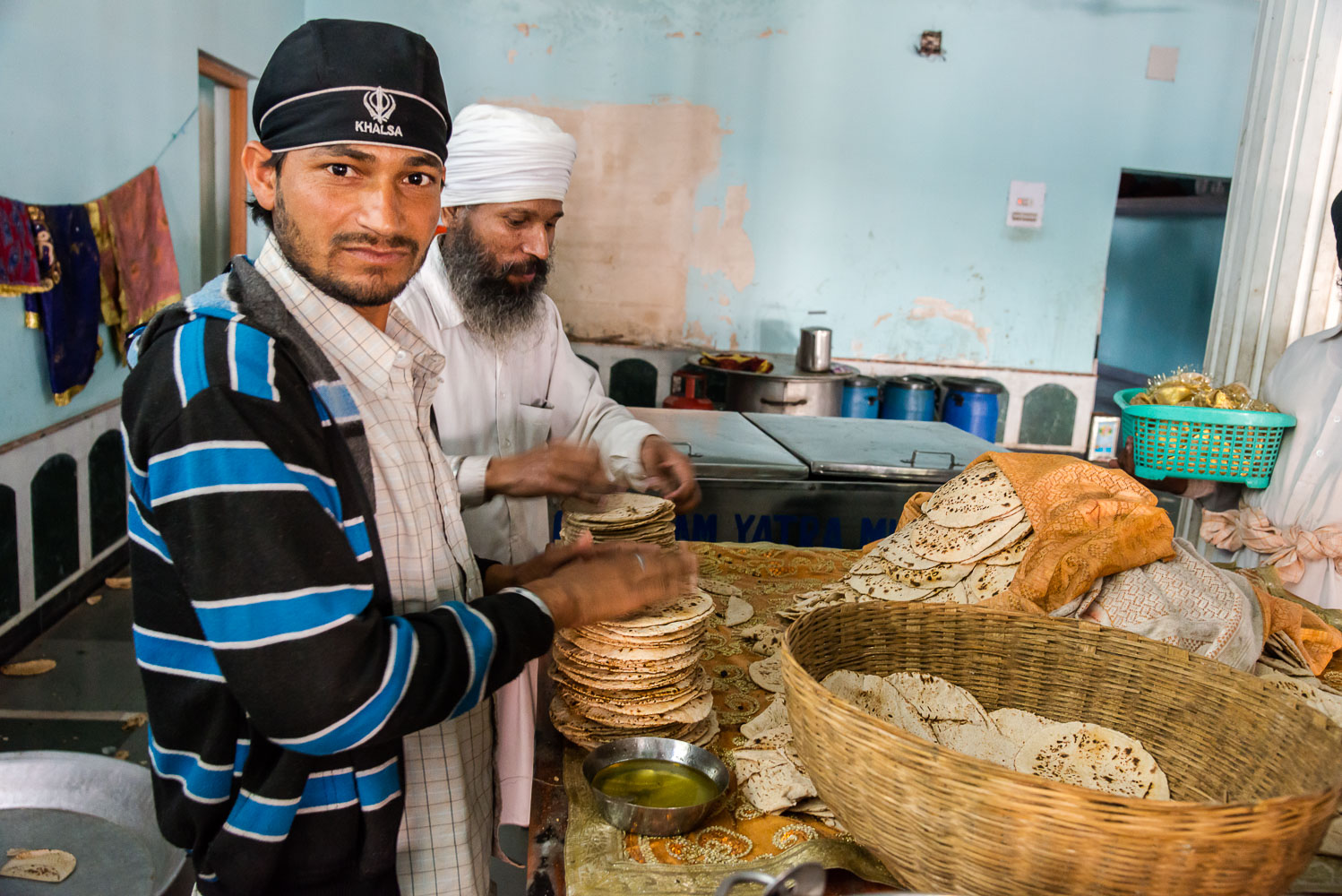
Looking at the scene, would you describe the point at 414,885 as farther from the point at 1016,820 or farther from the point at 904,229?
the point at 904,229

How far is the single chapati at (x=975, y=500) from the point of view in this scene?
2.14m

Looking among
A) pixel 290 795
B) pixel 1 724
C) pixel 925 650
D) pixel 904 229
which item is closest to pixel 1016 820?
pixel 925 650

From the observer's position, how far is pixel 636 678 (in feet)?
5.15

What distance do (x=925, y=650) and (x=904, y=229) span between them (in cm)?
693

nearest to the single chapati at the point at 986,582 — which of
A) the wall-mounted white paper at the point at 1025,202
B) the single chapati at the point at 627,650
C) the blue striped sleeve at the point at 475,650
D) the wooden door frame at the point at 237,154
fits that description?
the single chapati at the point at 627,650

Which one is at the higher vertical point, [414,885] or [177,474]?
[177,474]

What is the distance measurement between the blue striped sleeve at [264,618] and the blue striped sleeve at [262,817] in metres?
0.24

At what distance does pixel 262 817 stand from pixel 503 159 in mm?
1720

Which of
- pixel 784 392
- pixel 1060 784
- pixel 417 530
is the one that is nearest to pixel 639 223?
pixel 784 392

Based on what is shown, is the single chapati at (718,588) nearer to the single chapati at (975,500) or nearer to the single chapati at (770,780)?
the single chapati at (975,500)

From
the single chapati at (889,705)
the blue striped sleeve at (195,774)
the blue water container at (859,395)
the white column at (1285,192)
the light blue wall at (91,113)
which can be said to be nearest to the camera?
the blue striped sleeve at (195,774)

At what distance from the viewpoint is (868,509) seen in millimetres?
3795

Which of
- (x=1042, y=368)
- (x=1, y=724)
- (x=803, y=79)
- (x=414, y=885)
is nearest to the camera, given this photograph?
(x=414, y=885)

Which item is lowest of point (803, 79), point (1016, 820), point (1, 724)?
point (1, 724)
